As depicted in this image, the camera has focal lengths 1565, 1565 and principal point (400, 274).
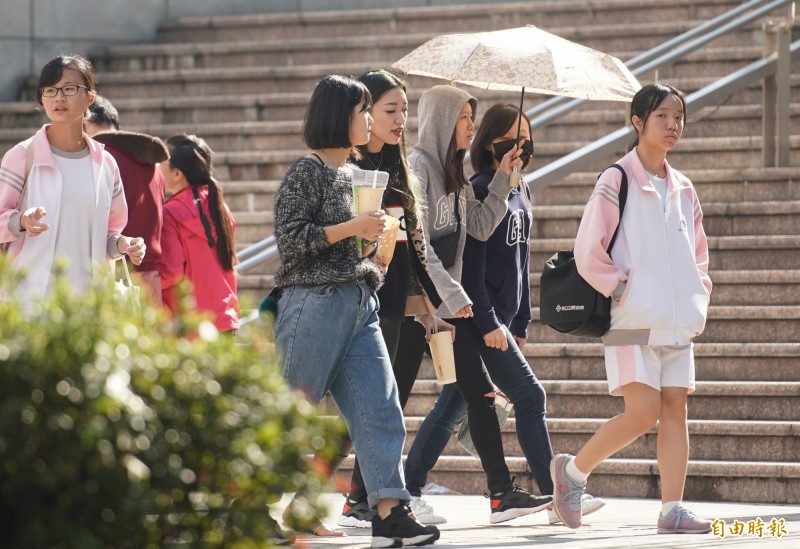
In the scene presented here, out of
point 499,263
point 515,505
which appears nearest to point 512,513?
point 515,505

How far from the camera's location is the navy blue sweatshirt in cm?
700

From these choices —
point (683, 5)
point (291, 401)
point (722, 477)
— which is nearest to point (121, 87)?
point (683, 5)

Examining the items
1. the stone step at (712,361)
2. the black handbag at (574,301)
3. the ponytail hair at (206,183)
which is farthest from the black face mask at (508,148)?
the stone step at (712,361)

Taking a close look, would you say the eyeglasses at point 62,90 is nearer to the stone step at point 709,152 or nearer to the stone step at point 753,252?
the stone step at point 709,152

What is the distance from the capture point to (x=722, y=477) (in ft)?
26.5

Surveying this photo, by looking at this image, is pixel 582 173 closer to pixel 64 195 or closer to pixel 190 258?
pixel 190 258

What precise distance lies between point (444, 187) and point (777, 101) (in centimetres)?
471

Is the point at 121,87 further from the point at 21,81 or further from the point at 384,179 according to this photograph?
the point at 384,179

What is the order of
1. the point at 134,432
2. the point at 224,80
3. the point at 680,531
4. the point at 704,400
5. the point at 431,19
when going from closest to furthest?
1. the point at 134,432
2. the point at 680,531
3. the point at 704,400
4. the point at 224,80
5. the point at 431,19

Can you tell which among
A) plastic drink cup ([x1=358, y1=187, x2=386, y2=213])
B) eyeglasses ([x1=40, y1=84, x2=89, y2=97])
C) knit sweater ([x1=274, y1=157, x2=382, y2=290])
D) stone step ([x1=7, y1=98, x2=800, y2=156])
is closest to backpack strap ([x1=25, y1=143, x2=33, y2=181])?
eyeglasses ([x1=40, y1=84, x2=89, y2=97])

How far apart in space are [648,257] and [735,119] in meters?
5.47

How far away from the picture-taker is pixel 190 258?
7473 millimetres

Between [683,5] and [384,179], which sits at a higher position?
[683,5]

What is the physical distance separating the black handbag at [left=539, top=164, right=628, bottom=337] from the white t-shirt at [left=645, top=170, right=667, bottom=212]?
0.12 metres
